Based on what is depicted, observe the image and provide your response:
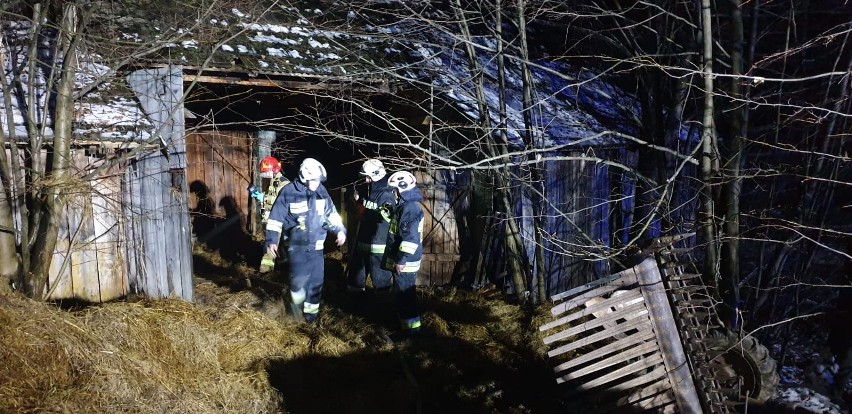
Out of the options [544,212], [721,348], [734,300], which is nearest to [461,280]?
[544,212]

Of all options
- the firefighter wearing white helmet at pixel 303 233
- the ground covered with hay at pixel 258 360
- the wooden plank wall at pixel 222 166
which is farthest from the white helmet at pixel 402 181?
the wooden plank wall at pixel 222 166

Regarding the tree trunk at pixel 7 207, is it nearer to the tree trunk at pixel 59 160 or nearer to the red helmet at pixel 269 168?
the tree trunk at pixel 59 160

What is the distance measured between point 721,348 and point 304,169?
15.5 feet

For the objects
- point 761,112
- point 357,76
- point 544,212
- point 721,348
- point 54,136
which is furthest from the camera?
point 761,112

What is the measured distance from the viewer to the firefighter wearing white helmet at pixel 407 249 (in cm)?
707

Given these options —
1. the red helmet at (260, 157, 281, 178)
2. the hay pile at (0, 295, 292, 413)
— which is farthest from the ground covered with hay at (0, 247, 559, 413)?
the red helmet at (260, 157, 281, 178)

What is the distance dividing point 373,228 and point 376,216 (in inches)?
6.5

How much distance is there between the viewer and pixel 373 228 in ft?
26.5

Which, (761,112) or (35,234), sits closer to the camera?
(35,234)

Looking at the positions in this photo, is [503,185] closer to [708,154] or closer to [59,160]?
[708,154]

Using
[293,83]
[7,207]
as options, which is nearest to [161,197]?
[7,207]

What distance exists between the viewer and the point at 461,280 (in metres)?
9.73

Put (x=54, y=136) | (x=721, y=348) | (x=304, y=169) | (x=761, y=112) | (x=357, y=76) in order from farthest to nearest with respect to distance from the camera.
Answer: (x=761, y=112), (x=357, y=76), (x=304, y=169), (x=54, y=136), (x=721, y=348)

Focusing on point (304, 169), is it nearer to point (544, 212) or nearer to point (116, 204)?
point (116, 204)
